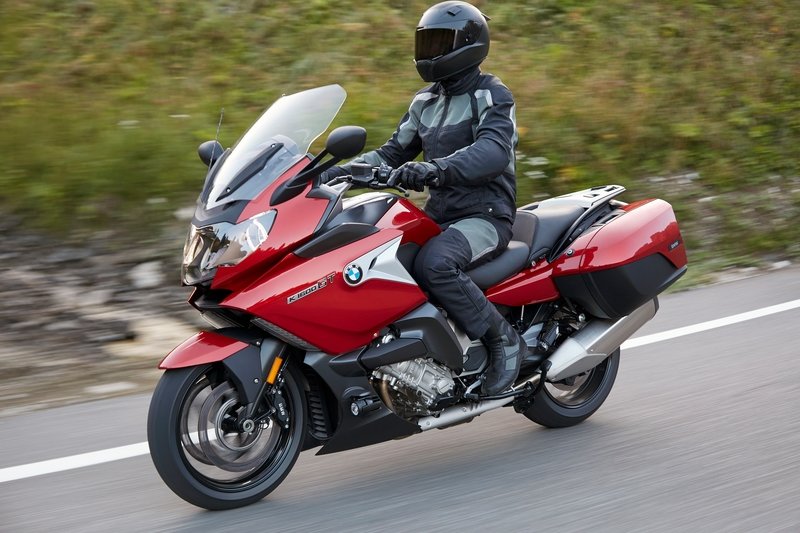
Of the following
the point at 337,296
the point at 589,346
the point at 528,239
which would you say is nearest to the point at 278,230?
the point at 337,296

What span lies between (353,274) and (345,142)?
548 millimetres

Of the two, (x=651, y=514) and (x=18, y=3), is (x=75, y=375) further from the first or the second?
(x=18, y=3)

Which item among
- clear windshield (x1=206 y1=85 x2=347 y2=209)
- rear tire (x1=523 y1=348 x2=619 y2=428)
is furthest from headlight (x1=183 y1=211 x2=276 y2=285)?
rear tire (x1=523 y1=348 x2=619 y2=428)

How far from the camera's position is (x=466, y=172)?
423cm

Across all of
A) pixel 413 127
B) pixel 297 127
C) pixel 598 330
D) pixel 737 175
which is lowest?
pixel 737 175

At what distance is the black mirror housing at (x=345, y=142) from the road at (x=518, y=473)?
1.37 m

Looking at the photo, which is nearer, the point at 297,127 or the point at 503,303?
the point at 297,127

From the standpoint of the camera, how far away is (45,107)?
7.68 meters

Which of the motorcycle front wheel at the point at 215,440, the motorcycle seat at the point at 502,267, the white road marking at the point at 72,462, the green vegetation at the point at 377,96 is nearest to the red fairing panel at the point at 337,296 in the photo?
the motorcycle front wheel at the point at 215,440

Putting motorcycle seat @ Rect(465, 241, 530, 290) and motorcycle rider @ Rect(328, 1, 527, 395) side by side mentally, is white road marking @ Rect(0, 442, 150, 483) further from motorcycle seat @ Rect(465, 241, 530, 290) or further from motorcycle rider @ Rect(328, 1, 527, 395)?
motorcycle seat @ Rect(465, 241, 530, 290)

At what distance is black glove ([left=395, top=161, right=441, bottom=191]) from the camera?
402cm

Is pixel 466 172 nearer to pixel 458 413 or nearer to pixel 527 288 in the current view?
pixel 527 288

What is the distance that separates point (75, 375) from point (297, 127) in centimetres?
251

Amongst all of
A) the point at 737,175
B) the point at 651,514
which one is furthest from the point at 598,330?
the point at 737,175
